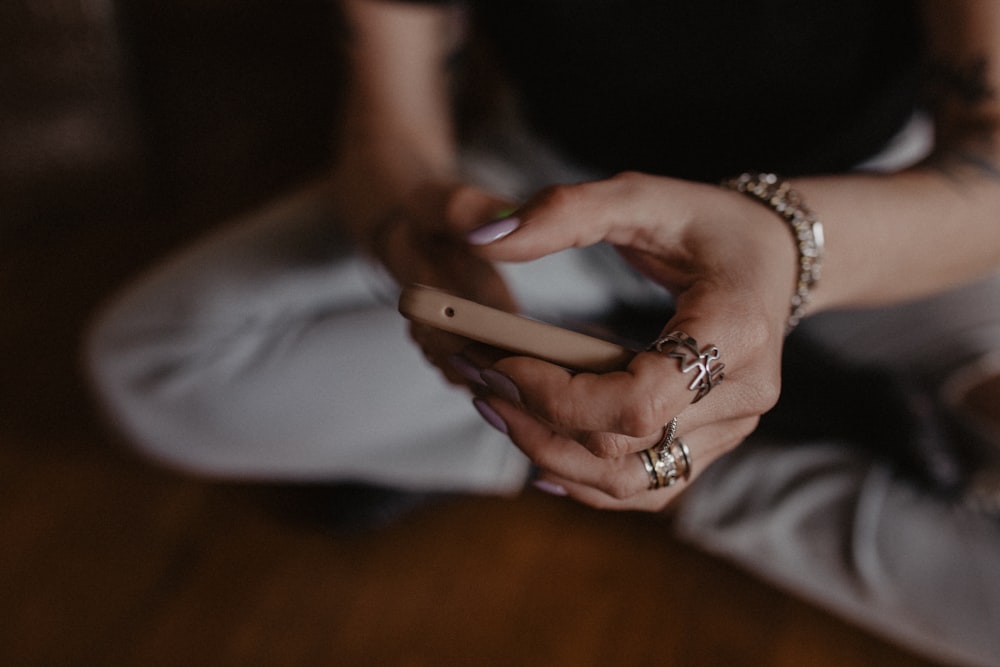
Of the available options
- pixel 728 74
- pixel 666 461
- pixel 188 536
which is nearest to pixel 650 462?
pixel 666 461

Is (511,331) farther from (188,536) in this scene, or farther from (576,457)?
(188,536)

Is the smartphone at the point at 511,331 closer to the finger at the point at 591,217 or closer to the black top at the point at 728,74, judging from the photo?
the finger at the point at 591,217

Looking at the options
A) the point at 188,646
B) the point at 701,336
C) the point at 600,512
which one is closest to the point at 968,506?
the point at 600,512

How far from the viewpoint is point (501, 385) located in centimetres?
34

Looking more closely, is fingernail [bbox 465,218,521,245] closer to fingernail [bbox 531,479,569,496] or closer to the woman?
the woman

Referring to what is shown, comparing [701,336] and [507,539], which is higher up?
[701,336]

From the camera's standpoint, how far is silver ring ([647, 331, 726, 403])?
1.01 feet

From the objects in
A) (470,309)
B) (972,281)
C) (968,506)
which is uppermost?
(470,309)

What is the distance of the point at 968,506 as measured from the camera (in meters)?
0.63

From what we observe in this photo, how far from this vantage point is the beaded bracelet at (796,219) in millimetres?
390

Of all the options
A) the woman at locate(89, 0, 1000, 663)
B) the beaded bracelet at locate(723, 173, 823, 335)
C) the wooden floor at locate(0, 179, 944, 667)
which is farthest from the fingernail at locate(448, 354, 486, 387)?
the wooden floor at locate(0, 179, 944, 667)

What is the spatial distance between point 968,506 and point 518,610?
0.39m

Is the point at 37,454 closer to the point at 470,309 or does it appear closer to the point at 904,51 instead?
the point at 470,309

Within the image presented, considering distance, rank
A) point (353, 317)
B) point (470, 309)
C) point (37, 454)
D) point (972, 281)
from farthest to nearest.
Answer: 1. point (37, 454)
2. point (353, 317)
3. point (972, 281)
4. point (470, 309)
